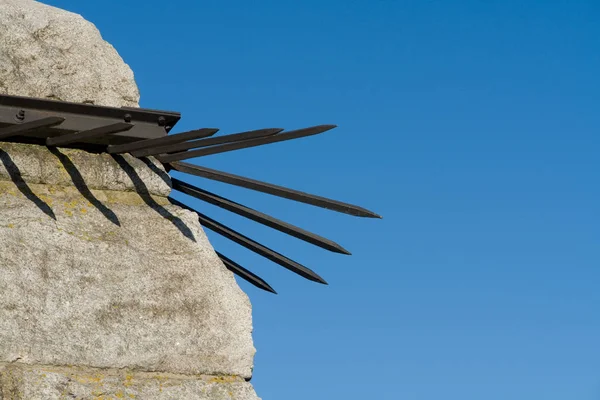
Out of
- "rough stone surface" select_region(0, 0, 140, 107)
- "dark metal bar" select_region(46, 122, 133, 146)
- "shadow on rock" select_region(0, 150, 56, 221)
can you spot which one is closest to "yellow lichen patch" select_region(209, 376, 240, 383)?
"shadow on rock" select_region(0, 150, 56, 221)

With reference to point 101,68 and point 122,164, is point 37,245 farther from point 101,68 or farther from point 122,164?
point 101,68

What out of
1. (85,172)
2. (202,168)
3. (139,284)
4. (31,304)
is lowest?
(31,304)

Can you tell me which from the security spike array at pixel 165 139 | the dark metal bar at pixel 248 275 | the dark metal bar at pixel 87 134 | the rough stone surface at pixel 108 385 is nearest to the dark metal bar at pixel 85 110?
the security spike array at pixel 165 139

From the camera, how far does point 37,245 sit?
11.5 ft

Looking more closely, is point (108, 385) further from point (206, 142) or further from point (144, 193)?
point (206, 142)

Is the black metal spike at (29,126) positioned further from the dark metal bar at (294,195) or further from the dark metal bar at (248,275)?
the dark metal bar at (248,275)

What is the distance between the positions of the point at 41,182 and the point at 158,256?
0.52m

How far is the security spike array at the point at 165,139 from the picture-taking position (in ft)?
12.1

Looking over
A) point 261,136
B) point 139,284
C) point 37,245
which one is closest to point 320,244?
point 261,136

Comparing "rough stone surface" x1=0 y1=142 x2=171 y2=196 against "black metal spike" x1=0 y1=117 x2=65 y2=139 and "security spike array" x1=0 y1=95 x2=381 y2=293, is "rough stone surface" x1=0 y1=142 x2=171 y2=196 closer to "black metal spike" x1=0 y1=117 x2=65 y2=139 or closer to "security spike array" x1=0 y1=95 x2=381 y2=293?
"security spike array" x1=0 y1=95 x2=381 y2=293

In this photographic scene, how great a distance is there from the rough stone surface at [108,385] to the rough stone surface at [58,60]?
3.84 feet

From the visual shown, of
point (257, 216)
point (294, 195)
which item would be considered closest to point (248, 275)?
point (257, 216)

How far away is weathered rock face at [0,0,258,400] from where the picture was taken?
3336 millimetres

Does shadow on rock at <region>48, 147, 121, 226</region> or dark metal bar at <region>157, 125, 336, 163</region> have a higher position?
dark metal bar at <region>157, 125, 336, 163</region>
